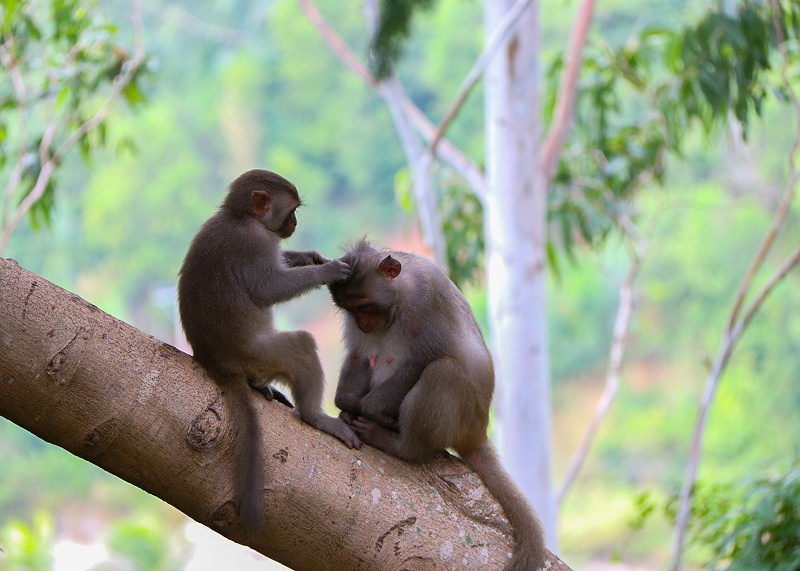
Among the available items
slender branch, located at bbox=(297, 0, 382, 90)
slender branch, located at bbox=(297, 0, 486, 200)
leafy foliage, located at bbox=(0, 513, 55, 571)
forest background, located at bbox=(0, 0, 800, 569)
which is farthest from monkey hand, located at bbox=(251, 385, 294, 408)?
forest background, located at bbox=(0, 0, 800, 569)

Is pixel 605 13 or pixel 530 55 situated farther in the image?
pixel 605 13

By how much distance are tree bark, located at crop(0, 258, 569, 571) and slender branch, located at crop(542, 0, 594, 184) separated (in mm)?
4957

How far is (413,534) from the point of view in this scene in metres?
2.75

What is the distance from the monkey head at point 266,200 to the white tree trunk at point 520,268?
3.74m

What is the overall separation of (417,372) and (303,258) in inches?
25.3

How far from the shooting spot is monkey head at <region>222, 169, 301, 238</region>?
3.40 metres

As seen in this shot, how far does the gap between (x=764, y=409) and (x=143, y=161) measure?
14.7 meters

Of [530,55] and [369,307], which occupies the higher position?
[530,55]

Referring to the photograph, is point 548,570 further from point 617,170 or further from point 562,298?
point 562,298

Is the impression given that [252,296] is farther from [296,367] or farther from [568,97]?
[568,97]

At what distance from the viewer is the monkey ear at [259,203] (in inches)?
134

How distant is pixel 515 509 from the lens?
3096mm

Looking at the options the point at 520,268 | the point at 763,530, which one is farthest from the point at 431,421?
the point at 520,268

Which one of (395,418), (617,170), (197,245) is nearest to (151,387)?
(197,245)
